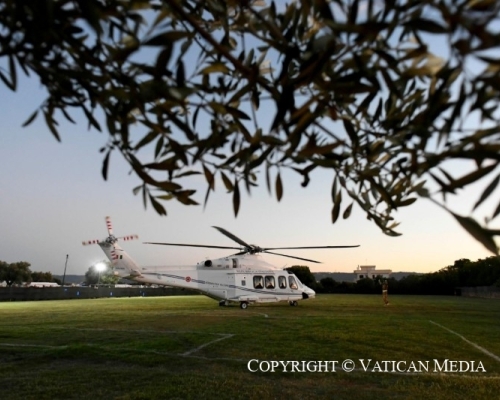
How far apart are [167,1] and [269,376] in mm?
8261

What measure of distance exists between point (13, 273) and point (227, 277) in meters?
119

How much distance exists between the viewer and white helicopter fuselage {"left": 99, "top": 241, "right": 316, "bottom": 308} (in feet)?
96.7

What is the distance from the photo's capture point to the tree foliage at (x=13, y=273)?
419 feet

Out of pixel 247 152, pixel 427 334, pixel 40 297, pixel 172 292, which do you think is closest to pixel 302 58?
pixel 247 152

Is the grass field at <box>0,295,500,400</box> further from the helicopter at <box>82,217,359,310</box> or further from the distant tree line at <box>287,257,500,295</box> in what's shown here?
the distant tree line at <box>287,257,500,295</box>

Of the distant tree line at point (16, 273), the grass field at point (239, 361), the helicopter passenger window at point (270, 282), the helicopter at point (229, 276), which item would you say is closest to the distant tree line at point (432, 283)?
the helicopter at point (229, 276)

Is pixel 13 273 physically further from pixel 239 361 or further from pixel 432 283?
pixel 239 361

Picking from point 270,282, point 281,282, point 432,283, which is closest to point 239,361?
point 270,282

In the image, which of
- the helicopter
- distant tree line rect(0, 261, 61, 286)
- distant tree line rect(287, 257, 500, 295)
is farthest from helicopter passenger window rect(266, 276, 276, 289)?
distant tree line rect(0, 261, 61, 286)

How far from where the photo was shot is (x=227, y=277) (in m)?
30.2

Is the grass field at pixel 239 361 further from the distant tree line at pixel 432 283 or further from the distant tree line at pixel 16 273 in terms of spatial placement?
the distant tree line at pixel 16 273

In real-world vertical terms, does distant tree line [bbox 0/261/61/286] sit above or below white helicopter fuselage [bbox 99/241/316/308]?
above

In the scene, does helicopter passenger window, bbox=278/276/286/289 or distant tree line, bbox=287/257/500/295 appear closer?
helicopter passenger window, bbox=278/276/286/289

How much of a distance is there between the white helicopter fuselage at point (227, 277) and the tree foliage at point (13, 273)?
11197 cm
